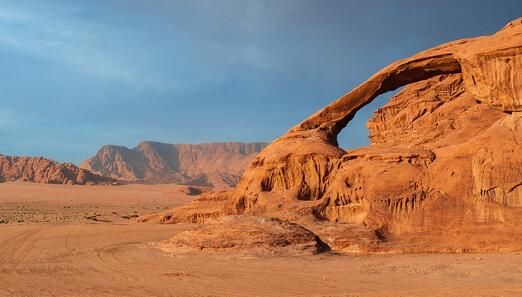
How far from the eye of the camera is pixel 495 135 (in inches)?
554

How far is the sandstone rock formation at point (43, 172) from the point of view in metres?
93.9

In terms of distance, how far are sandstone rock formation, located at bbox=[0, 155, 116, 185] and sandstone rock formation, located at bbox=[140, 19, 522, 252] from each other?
81335 mm

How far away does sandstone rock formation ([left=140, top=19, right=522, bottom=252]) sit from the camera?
44.0 ft

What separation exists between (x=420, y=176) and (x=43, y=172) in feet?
318

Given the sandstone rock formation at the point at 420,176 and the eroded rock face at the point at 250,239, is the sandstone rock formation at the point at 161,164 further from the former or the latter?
the eroded rock face at the point at 250,239

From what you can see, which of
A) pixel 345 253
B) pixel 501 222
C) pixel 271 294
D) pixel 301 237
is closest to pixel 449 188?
pixel 501 222

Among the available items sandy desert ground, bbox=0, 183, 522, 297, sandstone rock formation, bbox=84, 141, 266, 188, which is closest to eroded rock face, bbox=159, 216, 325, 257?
sandy desert ground, bbox=0, 183, 522, 297

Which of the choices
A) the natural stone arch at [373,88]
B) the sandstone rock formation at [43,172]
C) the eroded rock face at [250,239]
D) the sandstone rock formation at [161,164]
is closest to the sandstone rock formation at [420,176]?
the natural stone arch at [373,88]

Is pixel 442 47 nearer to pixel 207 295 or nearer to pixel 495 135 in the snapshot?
pixel 495 135

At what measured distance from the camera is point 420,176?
14742 mm

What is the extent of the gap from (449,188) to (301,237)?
473cm

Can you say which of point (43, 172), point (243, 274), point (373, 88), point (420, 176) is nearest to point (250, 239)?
point (243, 274)

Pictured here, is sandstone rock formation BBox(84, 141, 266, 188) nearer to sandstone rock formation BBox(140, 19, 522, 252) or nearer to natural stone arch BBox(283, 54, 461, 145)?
natural stone arch BBox(283, 54, 461, 145)

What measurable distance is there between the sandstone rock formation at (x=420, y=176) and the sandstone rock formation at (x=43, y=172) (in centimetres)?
8133
